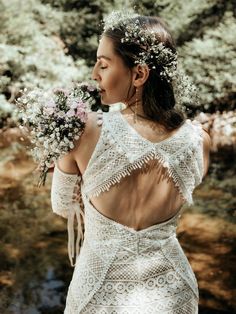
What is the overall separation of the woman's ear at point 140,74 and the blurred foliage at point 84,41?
1033cm

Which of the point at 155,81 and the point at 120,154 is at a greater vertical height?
the point at 155,81

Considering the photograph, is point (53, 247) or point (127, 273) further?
point (53, 247)

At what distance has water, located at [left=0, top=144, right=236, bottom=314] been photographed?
471cm

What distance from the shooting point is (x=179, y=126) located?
1.70 metres

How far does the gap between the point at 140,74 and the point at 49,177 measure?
303 inches

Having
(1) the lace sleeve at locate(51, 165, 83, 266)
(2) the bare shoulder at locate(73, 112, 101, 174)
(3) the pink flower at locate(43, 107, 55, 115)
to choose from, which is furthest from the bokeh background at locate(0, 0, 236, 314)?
(2) the bare shoulder at locate(73, 112, 101, 174)

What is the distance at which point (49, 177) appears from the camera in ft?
30.3

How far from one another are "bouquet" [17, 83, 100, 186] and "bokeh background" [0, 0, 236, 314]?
1213 millimetres

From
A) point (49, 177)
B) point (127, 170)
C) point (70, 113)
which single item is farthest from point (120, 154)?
point (49, 177)

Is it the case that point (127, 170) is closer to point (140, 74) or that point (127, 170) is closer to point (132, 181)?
point (132, 181)

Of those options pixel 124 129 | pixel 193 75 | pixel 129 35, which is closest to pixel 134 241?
pixel 124 129

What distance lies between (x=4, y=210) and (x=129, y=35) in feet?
18.8

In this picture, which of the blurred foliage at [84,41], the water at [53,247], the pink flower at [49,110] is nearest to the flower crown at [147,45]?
the pink flower at [49,110]

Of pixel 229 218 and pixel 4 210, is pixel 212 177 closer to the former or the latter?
pixel 229 218
